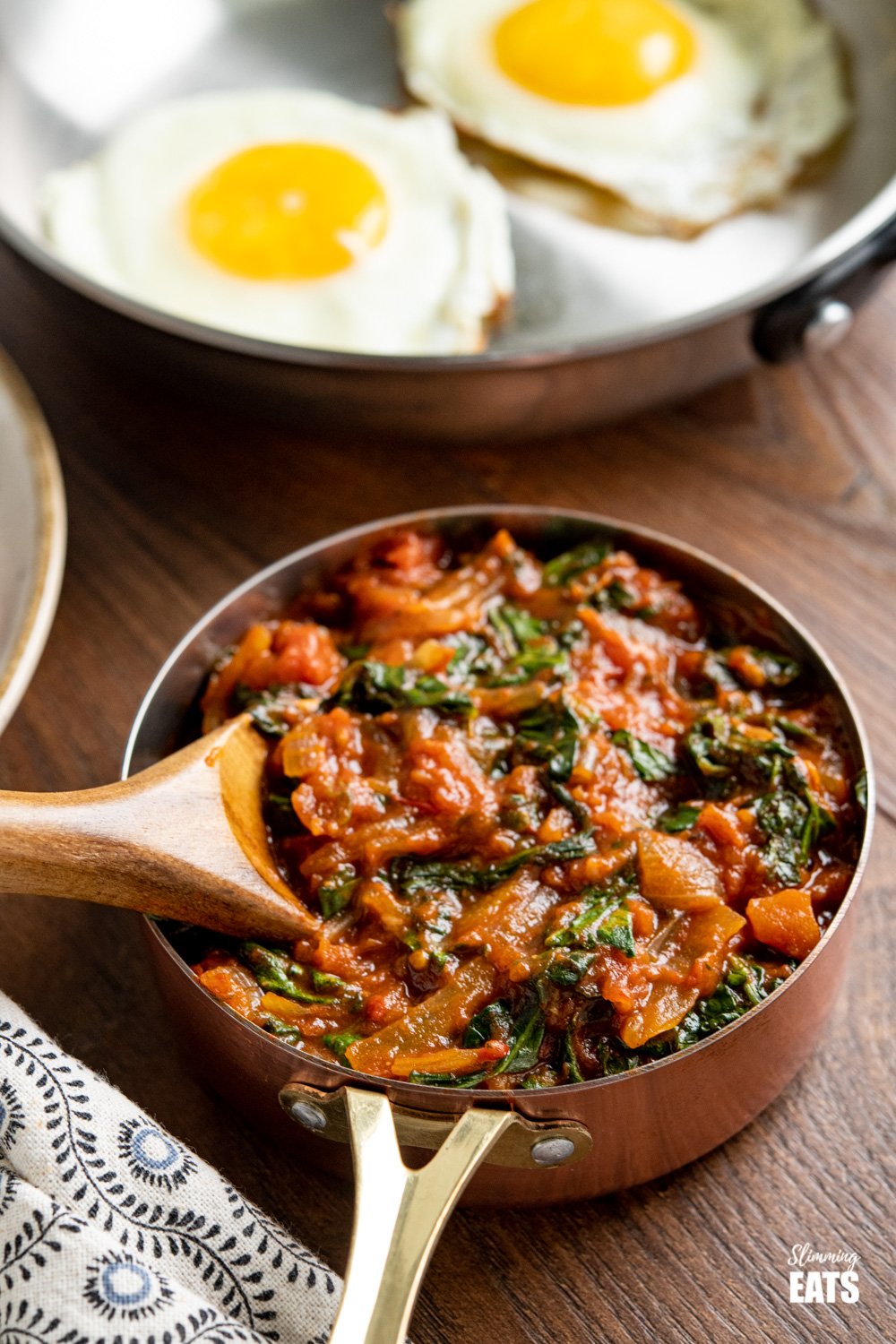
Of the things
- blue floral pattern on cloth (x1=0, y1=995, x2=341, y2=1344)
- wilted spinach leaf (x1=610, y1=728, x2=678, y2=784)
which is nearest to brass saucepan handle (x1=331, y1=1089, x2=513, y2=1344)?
blue floral pattern on cloth (x1=0, y1=995, x2=341, y2=1344)

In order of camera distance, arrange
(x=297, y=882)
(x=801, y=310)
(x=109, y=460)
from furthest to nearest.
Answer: (x=109, y=460) → (x=801, y=310) → (x=297, y=882)

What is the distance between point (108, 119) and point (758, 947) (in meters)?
2.11

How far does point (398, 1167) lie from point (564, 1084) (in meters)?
0.17

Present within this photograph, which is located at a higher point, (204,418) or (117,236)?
(117,236)

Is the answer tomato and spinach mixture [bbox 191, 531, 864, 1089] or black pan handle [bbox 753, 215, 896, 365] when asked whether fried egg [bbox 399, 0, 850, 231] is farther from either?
tomato and spinach mixture [bbox 191, 531, 864, 1089]

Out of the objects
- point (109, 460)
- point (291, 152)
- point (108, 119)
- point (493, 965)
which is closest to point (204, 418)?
point (109, 460)

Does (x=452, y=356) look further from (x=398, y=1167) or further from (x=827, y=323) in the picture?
(x=398, y=1167)

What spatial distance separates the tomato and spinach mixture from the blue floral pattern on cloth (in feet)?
0.58

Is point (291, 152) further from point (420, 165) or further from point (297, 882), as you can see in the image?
point (297, 882)

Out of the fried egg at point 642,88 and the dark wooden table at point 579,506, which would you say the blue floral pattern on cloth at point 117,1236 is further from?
the fried egg at point 642,88

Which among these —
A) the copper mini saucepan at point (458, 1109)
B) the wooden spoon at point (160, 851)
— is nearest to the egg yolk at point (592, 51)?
the copper mini saucepan at point (458, 1109)

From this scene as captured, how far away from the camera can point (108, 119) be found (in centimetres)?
261

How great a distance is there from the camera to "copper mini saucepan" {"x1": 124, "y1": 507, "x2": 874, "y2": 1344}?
1.09 metres

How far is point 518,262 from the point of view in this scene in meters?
2.32
